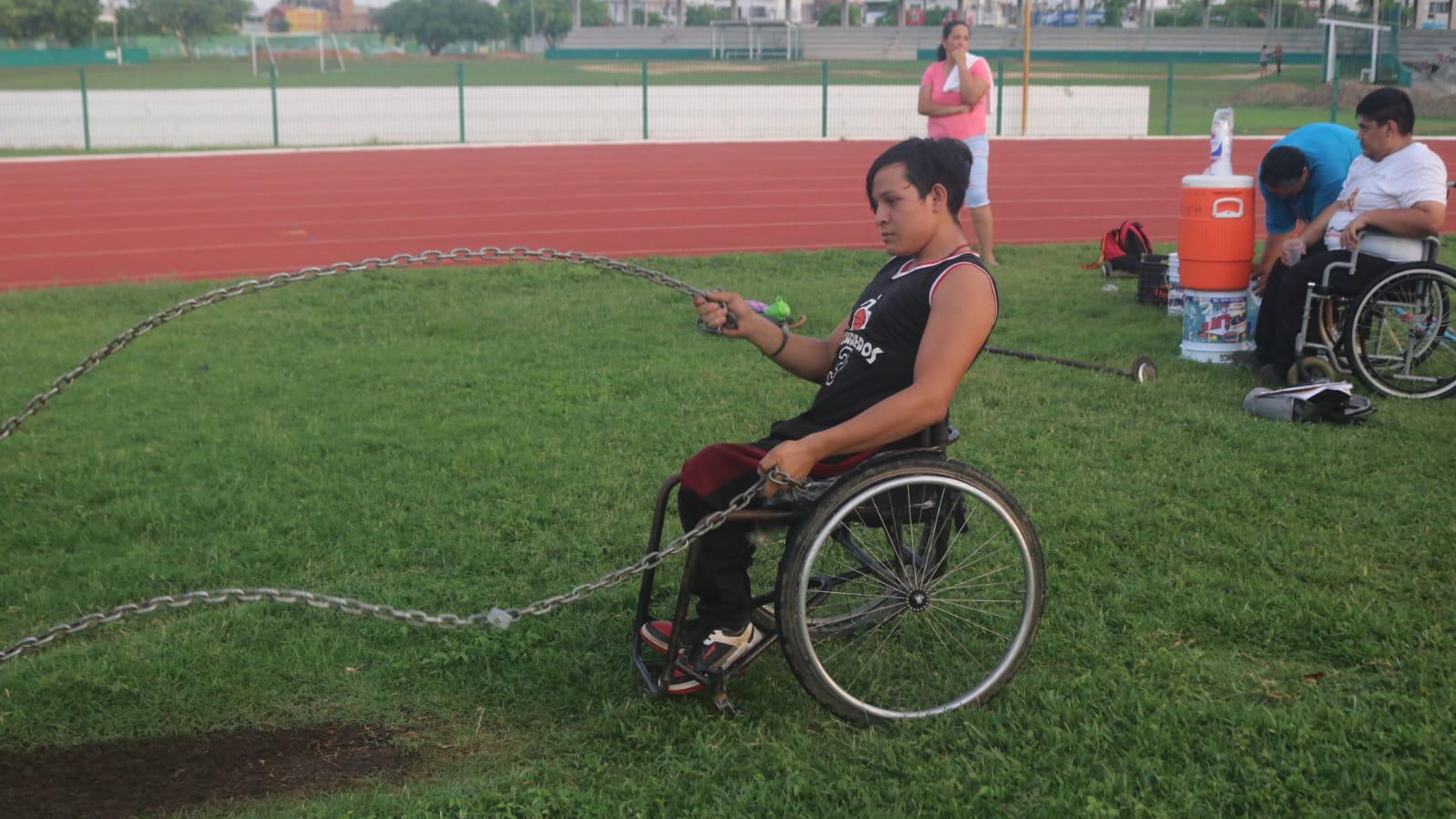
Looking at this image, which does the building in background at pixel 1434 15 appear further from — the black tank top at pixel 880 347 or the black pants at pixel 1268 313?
the black tank top at pixel 880 347

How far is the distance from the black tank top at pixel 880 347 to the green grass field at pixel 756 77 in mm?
25801

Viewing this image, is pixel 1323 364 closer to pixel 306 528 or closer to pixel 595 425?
pixel 595 425

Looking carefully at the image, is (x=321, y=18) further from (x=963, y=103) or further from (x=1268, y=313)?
(x=1268, y=313)

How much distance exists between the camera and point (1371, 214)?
6.38m

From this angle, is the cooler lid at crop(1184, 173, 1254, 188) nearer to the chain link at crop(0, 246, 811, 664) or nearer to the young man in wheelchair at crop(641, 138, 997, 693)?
the young man in wheelchair at crop(641, 138, 997, 693)

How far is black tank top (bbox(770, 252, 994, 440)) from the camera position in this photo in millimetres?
3398

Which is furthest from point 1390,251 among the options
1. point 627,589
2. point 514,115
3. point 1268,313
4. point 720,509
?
point 514,115

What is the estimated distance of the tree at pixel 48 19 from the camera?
2394 inches

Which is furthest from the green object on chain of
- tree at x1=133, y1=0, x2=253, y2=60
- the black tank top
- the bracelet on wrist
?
tree at x1=133, y1=0, x2=253, y2=60

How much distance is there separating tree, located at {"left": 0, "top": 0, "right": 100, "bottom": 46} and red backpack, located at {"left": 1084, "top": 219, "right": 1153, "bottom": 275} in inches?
2524

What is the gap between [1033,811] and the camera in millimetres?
2932

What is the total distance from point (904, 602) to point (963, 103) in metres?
7.15

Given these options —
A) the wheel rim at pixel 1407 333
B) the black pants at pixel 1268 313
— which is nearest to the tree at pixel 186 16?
the black pants at pixel 1268 313

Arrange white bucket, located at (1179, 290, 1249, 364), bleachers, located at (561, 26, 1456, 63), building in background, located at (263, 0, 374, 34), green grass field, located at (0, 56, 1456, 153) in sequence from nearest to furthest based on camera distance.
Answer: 1. white bucket, located at (1179, 290, 1249, 364)
2. green grass field, located at (0, 56, 1456, 153)
3. bleachers, located at (561, 26, 1456, 63)
4. building in background, located at (263, 0, 374, 34)
